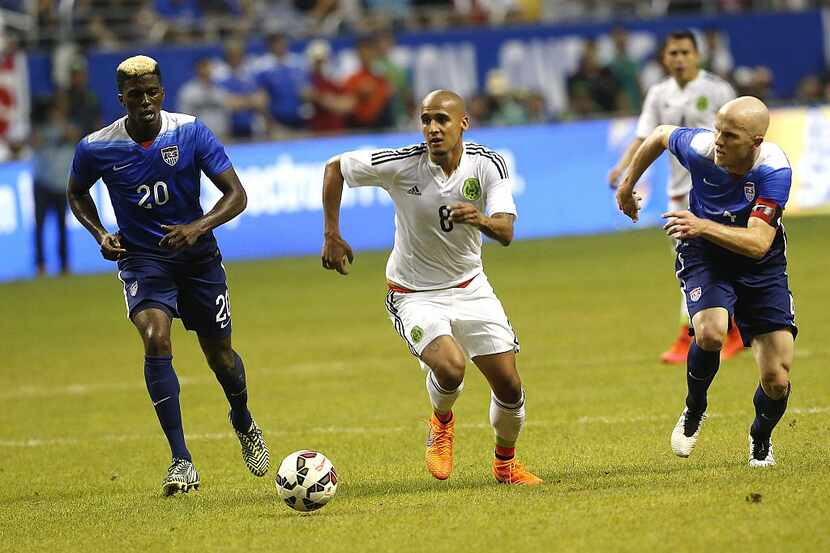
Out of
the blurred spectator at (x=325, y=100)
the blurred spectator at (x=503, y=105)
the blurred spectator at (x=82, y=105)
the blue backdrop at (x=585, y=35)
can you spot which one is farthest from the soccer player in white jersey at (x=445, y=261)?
the blurred spectator at (x=503, y=105)

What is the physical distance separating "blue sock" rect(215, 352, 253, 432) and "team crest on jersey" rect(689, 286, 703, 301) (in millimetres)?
2701

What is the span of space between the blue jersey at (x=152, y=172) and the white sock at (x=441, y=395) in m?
1.64

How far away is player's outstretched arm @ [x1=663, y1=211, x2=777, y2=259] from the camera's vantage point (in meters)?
7.45

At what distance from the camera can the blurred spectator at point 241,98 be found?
22594mm

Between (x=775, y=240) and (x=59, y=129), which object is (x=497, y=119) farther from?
(x=775, y=240)

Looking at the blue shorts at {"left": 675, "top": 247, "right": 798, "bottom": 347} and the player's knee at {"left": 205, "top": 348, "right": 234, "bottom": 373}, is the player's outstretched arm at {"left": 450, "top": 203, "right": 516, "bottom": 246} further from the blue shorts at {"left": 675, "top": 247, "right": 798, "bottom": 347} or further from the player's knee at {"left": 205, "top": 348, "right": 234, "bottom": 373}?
the player's knee at {"left": 205, "top": 348, "right": 234, "bottom": 373}

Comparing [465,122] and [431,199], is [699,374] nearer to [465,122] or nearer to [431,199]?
[431,199]

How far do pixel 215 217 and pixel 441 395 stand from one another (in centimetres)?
165

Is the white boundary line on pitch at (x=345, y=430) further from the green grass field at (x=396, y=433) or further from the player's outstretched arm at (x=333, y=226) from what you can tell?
the player's outstretched arm at (x=333, y=226)

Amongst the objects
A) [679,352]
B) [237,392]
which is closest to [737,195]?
[237,392]

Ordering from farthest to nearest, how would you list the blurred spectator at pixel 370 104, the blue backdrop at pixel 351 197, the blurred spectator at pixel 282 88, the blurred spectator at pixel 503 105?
the blurred spectator at pixel 503 105, the blurred spectator at pixel 282 88, the blurred spectator at pixel 370 104, the blue backdrop at pixel 351 197

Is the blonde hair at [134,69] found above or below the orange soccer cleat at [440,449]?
above

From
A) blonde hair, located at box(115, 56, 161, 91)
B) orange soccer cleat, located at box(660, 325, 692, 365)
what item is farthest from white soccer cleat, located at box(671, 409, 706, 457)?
orange soccer cleat, located at box(660, 325, 692, 365)

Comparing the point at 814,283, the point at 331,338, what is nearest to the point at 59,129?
the point at 331,338
